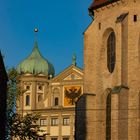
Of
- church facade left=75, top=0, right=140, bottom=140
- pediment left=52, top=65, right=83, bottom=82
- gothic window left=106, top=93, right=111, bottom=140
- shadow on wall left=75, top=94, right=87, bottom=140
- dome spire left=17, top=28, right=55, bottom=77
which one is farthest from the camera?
dome spire left=17, top=28, right=55, bottom=77

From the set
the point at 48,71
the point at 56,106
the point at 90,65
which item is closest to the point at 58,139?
the point at 56,106

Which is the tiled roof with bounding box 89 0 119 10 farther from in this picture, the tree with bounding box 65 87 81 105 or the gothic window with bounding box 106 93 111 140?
the tree with bounding box 65 87 81 105

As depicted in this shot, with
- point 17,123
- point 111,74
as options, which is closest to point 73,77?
point 111,74

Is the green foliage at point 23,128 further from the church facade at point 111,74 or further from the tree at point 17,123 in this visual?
the church facade at point 111,74

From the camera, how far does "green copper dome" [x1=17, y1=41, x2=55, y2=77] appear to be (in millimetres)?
102625

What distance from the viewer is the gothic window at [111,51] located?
52106mm

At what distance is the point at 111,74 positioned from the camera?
51.3 m

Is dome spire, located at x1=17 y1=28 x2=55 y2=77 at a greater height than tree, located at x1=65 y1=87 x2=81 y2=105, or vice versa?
dome spire, located at x1=17 y1=28 x2=55 y2=77

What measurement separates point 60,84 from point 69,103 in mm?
2971

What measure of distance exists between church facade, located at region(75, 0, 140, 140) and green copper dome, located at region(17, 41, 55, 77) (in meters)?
48.1

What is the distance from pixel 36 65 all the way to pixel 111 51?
51684 mm

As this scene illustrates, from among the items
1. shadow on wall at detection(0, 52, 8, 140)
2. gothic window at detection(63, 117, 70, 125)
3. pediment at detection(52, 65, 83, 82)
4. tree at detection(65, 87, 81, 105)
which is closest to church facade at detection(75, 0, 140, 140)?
shadow on wall at detection(0, 52, 8, 140)

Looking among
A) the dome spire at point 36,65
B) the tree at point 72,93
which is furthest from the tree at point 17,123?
the dome spire at point 36,65

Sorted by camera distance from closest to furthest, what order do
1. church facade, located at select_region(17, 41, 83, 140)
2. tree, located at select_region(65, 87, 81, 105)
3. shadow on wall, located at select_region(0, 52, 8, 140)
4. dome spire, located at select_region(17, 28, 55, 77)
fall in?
shadow on wall, located at select_region(0, 52, 8, 140) → church facade, located at select_region(17, 41, 83, 140) → tree, located at select_region(65, 87, 81, 105) → dome spire, located at select_region(17, 28, 55, 77)
